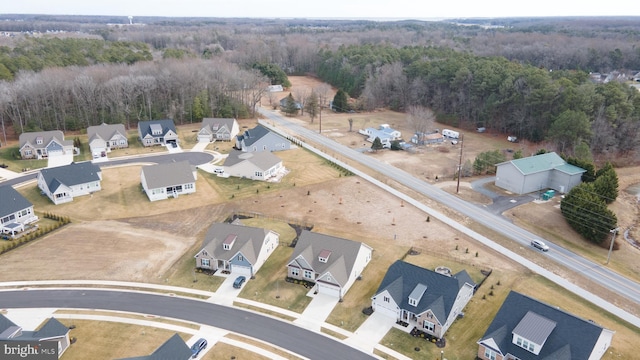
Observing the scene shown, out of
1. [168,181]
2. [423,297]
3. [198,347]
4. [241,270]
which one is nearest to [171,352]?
[198,347]

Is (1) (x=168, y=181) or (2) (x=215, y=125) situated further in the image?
(2) (x=215, y=125)

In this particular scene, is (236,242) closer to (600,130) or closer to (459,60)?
(600,130)

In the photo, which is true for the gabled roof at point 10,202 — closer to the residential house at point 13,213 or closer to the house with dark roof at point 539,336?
the residential house at point 13,213

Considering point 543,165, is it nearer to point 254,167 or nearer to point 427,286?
point 427,286

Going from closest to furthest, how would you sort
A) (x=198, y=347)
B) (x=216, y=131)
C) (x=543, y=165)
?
1. (x=198, y=347)
2. (x=543, y=165)
3. (x=216, y=131)

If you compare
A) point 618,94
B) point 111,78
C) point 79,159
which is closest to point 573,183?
point 618,94
